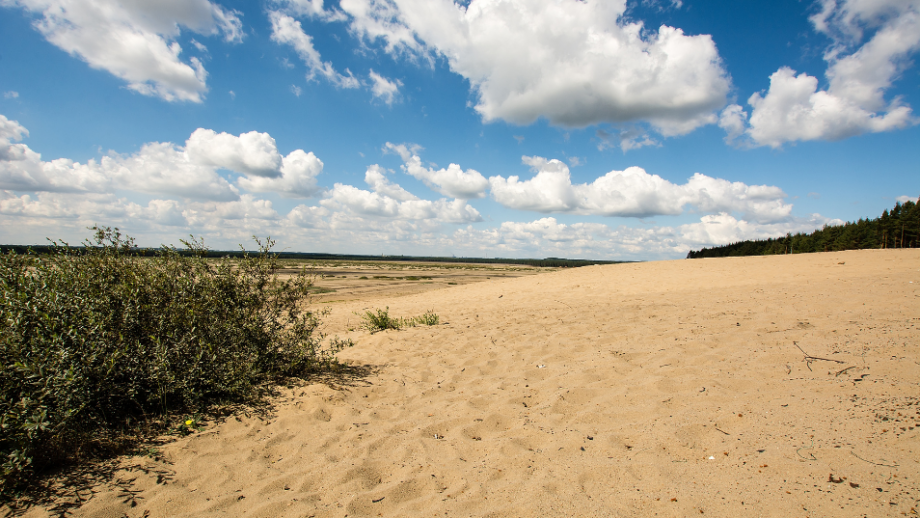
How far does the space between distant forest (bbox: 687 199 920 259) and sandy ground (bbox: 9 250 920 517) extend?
37.5 meters

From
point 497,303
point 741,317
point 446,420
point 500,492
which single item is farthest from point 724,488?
point 497,303

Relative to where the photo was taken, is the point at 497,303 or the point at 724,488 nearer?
the point at 724,488

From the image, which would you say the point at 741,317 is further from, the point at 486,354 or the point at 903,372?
the point at 486,354

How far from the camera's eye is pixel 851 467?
2578 millimetres

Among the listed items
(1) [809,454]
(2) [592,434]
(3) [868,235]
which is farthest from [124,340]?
(3) [868,235]

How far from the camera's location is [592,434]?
11.7 ft

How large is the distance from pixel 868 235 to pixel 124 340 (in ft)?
230

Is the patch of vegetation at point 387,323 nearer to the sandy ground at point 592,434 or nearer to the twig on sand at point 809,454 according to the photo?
the sandy ground at point 592,434

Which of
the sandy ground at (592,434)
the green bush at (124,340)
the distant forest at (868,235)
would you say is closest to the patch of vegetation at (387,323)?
the sandy ground at (592,434)

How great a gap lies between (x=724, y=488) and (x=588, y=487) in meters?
0.89

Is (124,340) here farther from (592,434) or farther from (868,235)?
(868,235)

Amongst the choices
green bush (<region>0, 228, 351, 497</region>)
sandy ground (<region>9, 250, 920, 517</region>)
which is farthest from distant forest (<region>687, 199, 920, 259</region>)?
green bush (<region>0, 228, 351, 497</region>)

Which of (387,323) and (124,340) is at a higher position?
(124,340)

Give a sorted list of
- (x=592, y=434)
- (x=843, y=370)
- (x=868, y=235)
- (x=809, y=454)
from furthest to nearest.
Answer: (x=868, y=235), (x=843, y=370), (x=592, y=434), (x=809, y=454)
